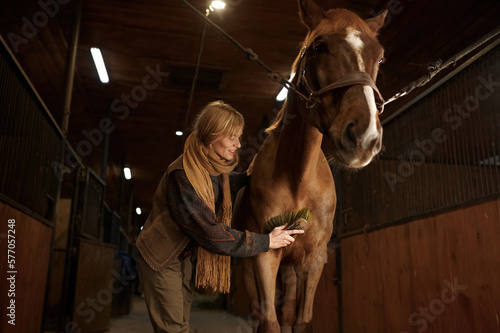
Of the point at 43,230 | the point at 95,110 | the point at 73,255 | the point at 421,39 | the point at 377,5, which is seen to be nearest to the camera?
the point at 43,230

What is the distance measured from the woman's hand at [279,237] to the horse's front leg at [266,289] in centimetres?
14

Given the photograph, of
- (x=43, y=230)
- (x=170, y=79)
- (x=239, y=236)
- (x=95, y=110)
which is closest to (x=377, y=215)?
(x=239, y=236)

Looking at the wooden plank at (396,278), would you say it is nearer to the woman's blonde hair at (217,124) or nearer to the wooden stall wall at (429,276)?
the wooden stall wall at (429,276)

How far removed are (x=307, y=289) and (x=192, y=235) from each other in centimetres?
61

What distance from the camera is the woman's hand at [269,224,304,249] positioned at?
1636 mm

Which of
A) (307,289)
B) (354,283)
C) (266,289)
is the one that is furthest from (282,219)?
(354,283)

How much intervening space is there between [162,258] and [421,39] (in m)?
4.40

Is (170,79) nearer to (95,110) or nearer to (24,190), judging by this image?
(95,110)

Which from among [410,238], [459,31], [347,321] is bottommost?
[347,321]

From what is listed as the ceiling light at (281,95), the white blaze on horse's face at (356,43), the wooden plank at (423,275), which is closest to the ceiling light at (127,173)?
the ceiling light at (281,95)

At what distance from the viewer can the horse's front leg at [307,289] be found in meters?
1.90

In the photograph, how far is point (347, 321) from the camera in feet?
11.7

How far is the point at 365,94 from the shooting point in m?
1.37

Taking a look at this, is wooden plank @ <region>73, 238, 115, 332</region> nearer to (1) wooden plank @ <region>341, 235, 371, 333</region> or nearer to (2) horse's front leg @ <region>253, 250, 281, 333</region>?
(1) wooden plank @ <region>341, 235, 371, 333</region>
